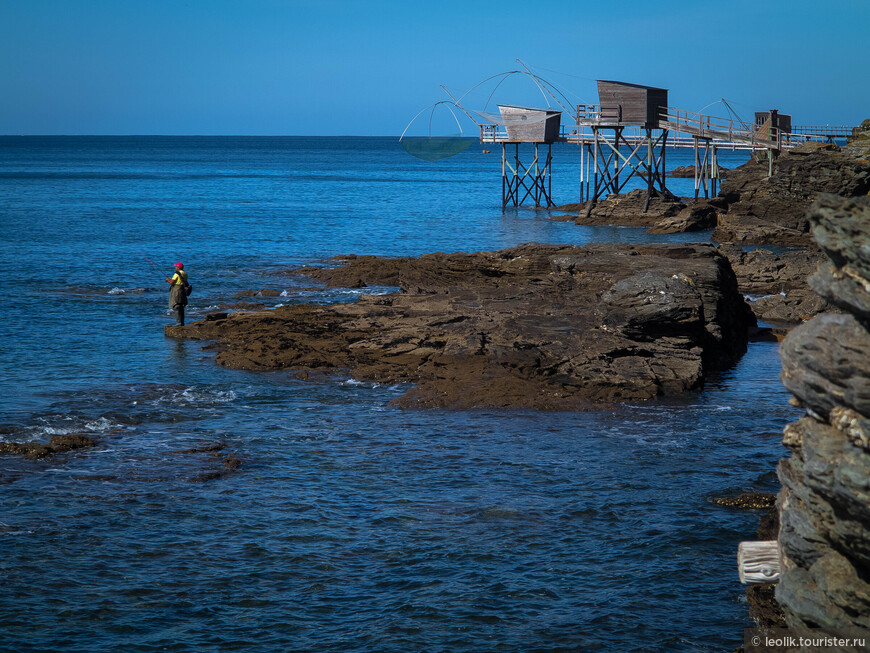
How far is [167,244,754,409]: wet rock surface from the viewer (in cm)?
1695

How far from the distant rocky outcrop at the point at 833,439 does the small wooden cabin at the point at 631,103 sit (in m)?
44.5

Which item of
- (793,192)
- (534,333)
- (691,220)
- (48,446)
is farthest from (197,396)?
(691,220)

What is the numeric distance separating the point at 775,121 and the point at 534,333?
39.1 metres

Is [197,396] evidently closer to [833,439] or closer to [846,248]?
[833,439]

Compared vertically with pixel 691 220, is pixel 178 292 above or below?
below

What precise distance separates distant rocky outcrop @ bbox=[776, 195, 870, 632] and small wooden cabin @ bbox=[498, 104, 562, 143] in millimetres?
51126

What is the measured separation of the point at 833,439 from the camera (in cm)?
636

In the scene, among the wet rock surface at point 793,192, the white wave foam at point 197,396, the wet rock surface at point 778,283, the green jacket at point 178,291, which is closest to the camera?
the white wave foam at point 197,396

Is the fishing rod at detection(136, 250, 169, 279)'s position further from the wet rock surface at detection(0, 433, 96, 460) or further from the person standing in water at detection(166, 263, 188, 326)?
the wet rock surface at detection(0, 433, 96, 460)

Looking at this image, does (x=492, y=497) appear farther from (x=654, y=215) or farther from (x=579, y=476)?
(x=654, y=215)

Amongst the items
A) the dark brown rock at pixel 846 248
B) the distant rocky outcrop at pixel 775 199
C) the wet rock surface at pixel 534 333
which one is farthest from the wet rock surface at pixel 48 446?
the distant rocky outcrop at pixel 775 199

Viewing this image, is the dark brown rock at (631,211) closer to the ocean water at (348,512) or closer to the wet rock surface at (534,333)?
the wet rock surface at (534,333)

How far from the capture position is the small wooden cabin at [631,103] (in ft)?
160

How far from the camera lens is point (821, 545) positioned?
6805 millimetres
